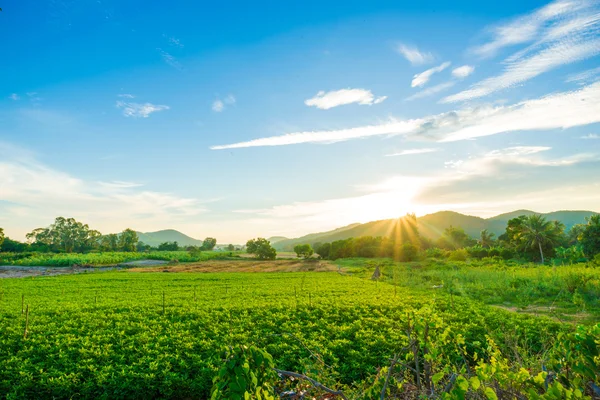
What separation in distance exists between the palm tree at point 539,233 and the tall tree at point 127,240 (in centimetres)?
12643

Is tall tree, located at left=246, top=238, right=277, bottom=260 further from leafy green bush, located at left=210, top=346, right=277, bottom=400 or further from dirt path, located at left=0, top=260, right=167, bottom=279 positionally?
leafy green bush, located at left=210, top=346, right=277, bottom=400

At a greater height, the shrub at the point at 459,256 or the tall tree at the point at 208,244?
the tall tree at the point at 208,244

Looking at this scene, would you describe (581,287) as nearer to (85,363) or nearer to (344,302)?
(344,302)

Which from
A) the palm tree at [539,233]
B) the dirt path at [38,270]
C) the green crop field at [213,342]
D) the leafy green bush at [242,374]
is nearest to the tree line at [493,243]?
the palm tree at [539,233]

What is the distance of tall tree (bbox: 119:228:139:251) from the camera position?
415 ft

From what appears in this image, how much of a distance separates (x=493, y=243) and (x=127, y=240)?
414 feet

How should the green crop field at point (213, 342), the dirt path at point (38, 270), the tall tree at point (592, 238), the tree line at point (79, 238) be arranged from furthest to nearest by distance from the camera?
the tree line at point (79, 238), the dirt path at point (38, 270), the tall tree at point (592, 238), the green crop field at point (213, 342)

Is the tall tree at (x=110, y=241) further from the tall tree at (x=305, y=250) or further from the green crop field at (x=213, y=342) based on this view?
the green crop field at (x=213, y=342)

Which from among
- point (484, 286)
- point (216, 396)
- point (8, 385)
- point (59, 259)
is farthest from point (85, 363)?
point (59, 259)

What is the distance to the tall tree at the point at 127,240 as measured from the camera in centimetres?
12656

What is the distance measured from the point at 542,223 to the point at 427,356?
6989cm

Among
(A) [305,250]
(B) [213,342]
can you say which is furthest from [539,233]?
(B) [213,342]

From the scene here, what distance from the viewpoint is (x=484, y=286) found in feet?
85.4

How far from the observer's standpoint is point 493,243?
284 feet
